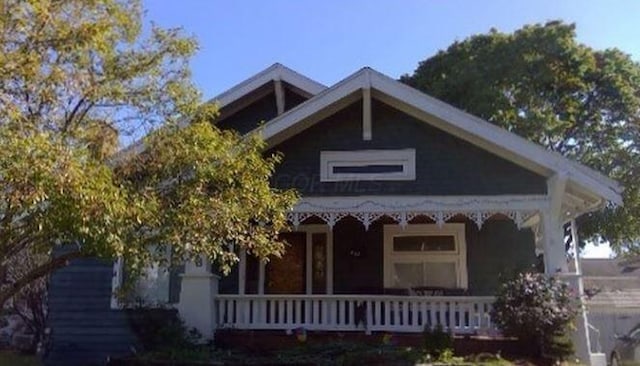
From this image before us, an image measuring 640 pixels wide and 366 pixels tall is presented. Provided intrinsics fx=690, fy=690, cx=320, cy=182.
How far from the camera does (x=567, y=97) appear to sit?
26.5 m

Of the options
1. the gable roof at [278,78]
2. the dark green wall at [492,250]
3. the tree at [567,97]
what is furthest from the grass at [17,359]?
the tree at [567,97]

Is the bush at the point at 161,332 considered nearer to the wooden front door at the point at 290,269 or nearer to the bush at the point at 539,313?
the wooden front door at the point at 290,269

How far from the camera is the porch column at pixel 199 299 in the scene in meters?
12.3

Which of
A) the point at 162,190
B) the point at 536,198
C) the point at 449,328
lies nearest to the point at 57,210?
the point at 162,190

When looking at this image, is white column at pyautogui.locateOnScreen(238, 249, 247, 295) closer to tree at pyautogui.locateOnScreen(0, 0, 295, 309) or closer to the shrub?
the shrub

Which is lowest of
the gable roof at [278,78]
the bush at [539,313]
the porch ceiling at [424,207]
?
the bush at [539,313]

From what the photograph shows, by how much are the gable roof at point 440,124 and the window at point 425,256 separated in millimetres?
2607

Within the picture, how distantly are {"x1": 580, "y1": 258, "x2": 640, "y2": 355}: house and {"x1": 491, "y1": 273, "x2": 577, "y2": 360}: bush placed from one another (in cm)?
151

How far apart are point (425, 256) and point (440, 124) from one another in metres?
3.12

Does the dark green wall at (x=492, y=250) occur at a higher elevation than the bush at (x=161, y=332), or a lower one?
higher

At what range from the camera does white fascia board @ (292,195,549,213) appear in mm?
12391

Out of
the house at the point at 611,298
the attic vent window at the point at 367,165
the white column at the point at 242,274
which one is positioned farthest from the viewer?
the house at the point at 611,298

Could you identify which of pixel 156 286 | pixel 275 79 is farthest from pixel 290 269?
pixel 275 79

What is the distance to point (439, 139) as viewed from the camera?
43.1 ft
